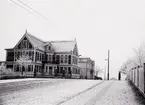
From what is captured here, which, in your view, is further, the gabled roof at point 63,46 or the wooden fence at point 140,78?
the gabled roof at point 63,46

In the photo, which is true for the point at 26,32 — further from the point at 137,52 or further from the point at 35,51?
the point at 137,52

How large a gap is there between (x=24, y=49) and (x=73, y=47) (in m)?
13.8

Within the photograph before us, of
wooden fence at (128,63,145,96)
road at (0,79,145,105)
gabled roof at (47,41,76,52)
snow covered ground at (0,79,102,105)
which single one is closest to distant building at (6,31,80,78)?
gabled roof at (47,41,76,52)

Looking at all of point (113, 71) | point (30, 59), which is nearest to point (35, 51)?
point (30, 59)

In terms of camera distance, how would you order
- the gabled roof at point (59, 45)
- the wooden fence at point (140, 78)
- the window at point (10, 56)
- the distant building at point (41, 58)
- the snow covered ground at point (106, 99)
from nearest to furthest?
the snow covered ground at point (106, 99)
the wooden fence at point (140, 78)
the distant building at point (41, 58)
the window at point (10, 56)
the gabled roof at point (59, 45)

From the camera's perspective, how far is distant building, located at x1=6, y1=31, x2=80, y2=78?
46031 millimetres

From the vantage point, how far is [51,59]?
5181 cm

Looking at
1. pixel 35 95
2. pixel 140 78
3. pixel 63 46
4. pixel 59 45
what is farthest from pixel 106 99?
pixel 59 45

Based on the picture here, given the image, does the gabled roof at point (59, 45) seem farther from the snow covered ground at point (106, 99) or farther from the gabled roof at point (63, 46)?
the snow covered ground at point (106, 99)

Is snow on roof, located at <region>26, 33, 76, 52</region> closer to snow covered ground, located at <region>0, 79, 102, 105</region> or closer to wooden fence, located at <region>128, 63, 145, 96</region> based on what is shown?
snow covered ground, located at <region>0, 79, 102, 105</region>

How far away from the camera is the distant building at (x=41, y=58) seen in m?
46.0

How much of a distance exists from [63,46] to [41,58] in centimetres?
774

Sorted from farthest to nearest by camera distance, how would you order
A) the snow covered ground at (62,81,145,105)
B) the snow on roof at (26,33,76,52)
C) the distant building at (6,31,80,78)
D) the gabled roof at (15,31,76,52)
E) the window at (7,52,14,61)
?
the snow on roof at (26,33,76,52)
the gabled roof at (15,31,76,52)
the window at (7,52,14,61)
the distant building at (6,31,80,78)
the snow covered ground at (62,81,145,105)

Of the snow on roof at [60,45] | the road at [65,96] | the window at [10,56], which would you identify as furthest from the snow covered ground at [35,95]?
the snow on roof at [60,45]
